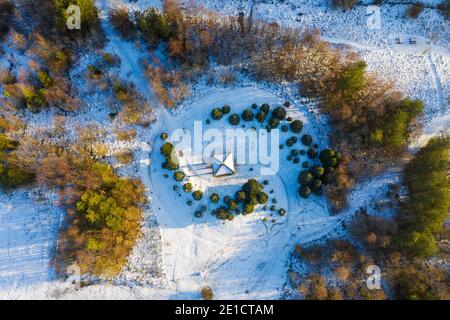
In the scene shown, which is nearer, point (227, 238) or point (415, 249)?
point (415, 249)

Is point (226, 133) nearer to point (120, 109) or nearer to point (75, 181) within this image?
point (120, 109)

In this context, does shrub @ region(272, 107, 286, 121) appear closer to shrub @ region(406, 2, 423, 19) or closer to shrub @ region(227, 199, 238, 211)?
shrub @ region(227, 199, 238, 211)

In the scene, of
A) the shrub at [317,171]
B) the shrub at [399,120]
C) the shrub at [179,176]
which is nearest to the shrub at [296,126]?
the shrub at [317,171]

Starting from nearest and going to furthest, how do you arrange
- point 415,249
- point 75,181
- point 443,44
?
point 415,249, point 75,181, point 443,44

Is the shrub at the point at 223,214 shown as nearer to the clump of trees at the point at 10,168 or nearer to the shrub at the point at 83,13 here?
the clump of trees at the point at 10,168

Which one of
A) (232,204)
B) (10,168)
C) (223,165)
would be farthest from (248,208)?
(10,168)
